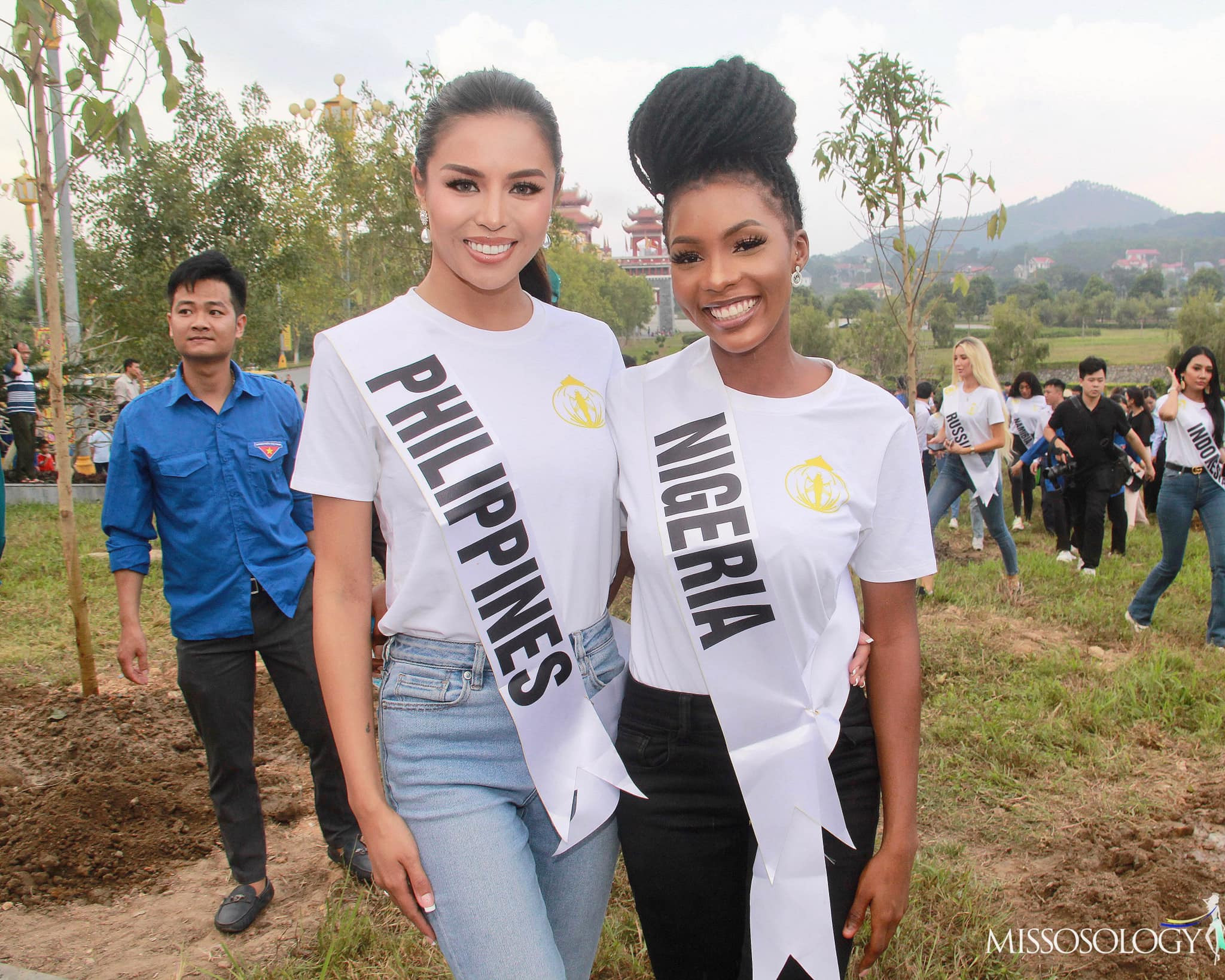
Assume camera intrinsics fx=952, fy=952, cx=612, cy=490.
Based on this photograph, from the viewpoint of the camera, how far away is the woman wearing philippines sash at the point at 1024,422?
402 inches

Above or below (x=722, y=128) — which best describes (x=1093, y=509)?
below

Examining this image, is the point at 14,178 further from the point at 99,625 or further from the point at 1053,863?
the point at 1053,863

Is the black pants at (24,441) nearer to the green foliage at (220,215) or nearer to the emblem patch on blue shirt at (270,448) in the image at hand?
the green foliage at (220,215)

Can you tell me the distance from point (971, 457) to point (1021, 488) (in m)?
3.57

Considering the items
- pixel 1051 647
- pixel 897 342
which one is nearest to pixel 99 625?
pixel 1051 647

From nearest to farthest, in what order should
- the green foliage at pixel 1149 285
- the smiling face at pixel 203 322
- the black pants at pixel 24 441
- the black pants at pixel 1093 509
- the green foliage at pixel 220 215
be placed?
the smiling face at pixel 203 322
the black pants at pixel 1093 509
the black pants at pixel 24 441
the green foliage at pixel 220 215
the green foliage at pixel 1149 285

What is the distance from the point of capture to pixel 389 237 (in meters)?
16.8

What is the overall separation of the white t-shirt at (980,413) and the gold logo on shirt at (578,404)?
19.4ft

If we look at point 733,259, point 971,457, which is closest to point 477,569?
point 733,259

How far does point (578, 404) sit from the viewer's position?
1756 millimetres

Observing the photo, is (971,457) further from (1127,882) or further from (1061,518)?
(1127,882)

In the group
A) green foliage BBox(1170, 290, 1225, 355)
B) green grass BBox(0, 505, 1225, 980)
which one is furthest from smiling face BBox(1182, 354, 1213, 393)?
green foliage BBox(1170, 290, 1225, 355)

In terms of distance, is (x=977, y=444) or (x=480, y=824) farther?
(x=977, y=444)

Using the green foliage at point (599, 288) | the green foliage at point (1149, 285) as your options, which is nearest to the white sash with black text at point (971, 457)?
the green foliage at point (599, 288)
